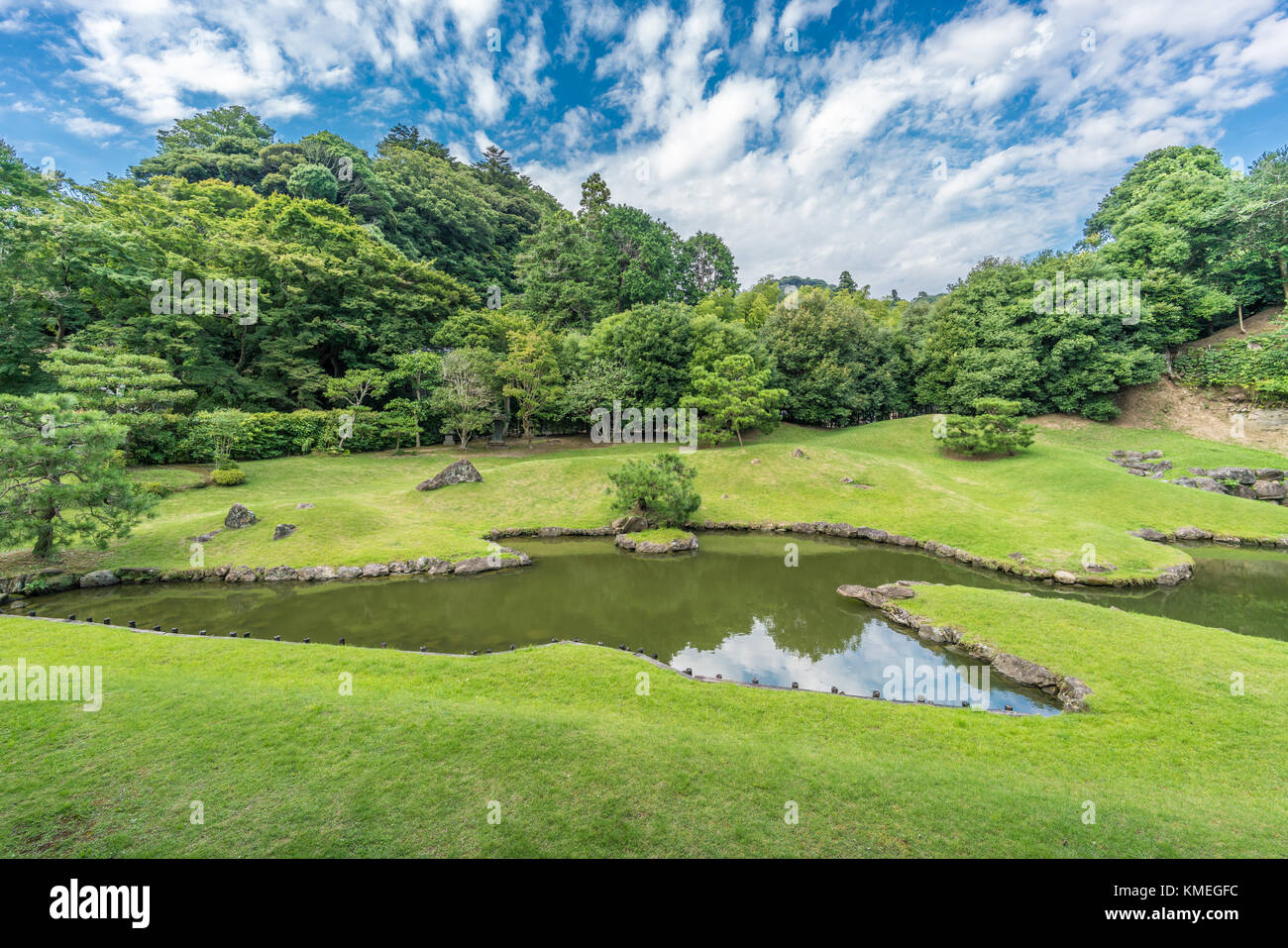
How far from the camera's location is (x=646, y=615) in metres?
12.1

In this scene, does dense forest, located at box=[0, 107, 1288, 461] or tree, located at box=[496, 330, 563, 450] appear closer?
dense forest, located at box=[0, 107, 1288, 461]

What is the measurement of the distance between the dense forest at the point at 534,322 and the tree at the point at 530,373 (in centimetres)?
19

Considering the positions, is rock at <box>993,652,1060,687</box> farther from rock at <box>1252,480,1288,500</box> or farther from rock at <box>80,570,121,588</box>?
rock at <box>1252,480,1288,500</box>

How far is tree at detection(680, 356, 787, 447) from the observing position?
29141mm

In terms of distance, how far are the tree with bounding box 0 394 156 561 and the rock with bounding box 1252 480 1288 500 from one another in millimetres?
43158

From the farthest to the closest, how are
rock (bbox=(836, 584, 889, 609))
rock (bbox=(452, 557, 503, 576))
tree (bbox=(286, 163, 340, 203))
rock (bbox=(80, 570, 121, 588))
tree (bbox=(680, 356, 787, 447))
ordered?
1. tree (bbox=(286, 163, 340, 203))
2. tree (bbox=(680, 356, 787, 447))
3. rock (bbox=(452, 557, 503, 576))
4. rock (bbox=(80, 570, 121, 588))
5. rock (bbox=(836, 584, 889, 609))

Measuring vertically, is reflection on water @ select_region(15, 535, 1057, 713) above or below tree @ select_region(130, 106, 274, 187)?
below

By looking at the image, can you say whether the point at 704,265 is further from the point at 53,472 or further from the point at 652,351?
the point at 53,472

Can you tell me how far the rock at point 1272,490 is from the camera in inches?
817

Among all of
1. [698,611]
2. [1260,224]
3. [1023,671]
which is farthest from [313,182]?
[1260,224]

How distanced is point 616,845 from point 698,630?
763 cm

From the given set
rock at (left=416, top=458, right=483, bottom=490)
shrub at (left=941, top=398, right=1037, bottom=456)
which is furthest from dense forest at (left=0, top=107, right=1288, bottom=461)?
rock at (left=416, top=458, right=483, bottom=490)
